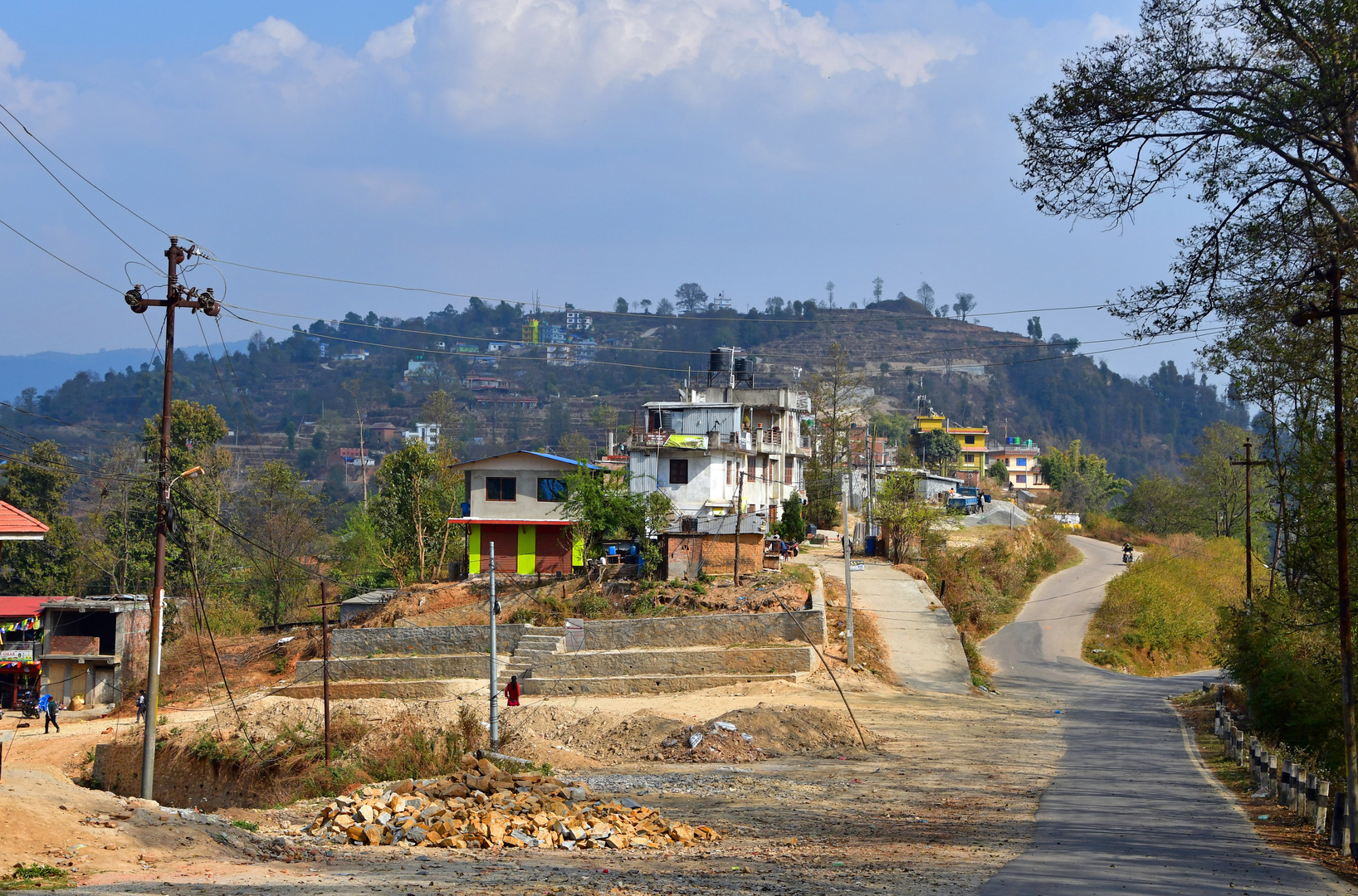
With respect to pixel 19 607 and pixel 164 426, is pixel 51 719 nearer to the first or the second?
pixel 19 607

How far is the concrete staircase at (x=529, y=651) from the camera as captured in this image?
1361 inches

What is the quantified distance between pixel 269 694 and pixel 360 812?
2312 cm

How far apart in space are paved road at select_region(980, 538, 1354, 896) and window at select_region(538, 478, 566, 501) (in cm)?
2030

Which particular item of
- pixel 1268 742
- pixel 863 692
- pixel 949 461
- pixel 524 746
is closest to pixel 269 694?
pixel 524 746

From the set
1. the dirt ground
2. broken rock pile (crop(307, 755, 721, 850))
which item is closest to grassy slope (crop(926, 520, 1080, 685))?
the dirt ground

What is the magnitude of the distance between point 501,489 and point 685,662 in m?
16.8

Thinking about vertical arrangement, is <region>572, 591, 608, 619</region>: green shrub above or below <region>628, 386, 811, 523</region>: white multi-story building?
below

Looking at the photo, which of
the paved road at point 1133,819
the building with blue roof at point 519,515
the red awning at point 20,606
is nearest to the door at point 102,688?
the red awning at point 20,606

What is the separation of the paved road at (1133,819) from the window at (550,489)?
66.6 feet

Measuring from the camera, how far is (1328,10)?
12.2 metres

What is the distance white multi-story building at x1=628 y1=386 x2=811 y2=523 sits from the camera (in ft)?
156

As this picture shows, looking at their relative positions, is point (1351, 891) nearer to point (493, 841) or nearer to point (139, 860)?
point (493, 841)

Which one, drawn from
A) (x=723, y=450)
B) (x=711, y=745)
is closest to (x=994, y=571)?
(x=723, y=450)

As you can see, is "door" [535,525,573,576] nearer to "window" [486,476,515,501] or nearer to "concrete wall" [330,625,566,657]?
"window" [486,476,515,501]
